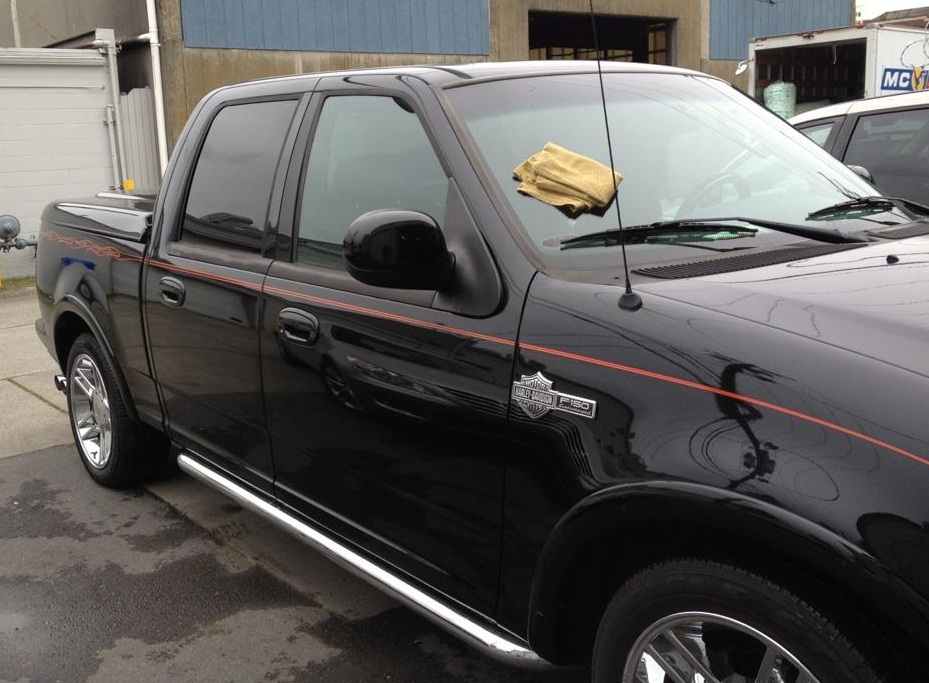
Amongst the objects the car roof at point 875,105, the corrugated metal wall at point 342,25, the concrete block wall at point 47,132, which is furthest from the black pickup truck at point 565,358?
the corrugated metal wall at point 342,25

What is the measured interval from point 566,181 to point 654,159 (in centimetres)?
40

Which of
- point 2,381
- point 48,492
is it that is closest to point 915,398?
point 48,492

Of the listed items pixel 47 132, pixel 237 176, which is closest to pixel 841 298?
pixel 237 176

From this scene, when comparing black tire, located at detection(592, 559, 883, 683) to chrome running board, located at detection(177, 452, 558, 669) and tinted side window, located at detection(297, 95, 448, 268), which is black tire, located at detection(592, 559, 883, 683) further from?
tinted side window, located at detection(297, 95, 448, 268)

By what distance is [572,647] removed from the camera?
2.47 metres

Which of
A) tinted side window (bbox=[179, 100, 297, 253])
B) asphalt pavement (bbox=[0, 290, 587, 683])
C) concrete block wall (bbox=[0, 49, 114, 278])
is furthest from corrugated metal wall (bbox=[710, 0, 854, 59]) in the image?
tinted side window (bbox=[179, 100, 297, 253])

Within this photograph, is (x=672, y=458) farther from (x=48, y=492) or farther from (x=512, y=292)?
(x=48, y=492)

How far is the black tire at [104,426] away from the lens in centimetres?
466

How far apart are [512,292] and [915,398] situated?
1.02 metres

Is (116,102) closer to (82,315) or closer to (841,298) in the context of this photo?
(82,315)

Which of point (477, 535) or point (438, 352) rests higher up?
point (438, 352)

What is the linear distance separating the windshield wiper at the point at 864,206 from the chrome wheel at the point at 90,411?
10.9ft

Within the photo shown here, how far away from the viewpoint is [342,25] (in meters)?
15.7

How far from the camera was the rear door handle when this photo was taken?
381 cm
